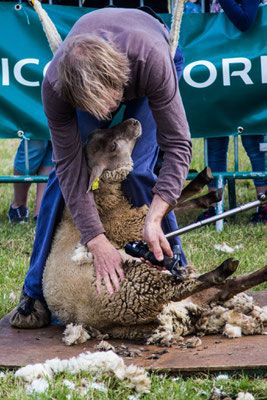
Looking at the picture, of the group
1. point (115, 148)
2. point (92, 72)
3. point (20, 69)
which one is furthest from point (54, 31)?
point (20, 69)

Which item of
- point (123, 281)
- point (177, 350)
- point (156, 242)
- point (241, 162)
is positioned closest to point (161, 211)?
point (156, 242)

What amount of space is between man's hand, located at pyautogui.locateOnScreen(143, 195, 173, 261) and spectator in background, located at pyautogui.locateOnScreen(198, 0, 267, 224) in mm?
2571

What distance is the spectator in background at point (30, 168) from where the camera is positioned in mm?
5406

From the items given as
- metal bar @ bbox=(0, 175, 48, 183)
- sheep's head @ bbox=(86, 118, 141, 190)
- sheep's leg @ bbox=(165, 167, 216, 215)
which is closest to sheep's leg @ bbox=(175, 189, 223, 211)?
sheep's leg @ bbox=(165, 167, 216, 215)

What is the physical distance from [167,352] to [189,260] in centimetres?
155

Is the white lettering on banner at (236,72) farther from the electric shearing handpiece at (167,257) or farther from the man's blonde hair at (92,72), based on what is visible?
the man's blonde hair at (92,72)

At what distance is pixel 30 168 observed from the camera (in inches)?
215

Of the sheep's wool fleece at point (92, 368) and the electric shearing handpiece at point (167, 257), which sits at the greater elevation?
the electric shearing handpiece at point (167, 257)

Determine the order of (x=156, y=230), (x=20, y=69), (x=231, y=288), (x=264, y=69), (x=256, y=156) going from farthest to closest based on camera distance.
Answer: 1. (x=256, y=156)
2. (x=20, y=69)
3. (x=264, y=69)
4. (x=231, y=288)
5. (x=156, y=230)

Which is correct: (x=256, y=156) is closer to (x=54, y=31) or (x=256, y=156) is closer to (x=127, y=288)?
(x=54, y=31)

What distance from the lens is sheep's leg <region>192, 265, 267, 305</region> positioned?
2.83 m

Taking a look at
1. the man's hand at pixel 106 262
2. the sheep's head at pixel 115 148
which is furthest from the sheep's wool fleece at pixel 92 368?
the sheep's head at pixel 115 148

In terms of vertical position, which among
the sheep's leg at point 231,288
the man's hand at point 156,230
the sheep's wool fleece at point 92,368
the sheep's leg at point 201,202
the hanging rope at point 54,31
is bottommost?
the sheep's wool fleece at point 92,368

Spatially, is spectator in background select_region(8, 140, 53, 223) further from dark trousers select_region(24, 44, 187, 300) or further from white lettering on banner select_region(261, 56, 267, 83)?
dark trousers select_region(24, 44, 187, 300)
